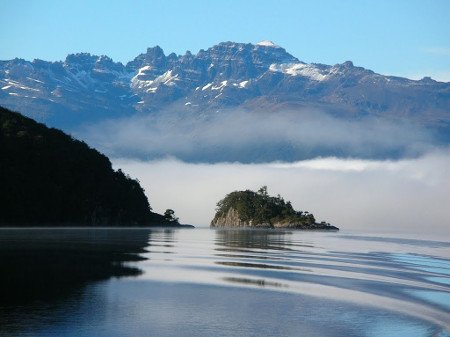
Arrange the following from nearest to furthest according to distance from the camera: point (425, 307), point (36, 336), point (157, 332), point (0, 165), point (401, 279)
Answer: point (36, 336)
point (157, 332)
point (425, 307)
point (401, 279)
point (0, 165)

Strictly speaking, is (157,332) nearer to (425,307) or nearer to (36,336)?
(36,336)

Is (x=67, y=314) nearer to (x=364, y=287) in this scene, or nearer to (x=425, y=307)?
(x=425, y=307)

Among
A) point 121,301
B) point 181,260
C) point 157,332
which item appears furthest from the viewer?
point 181,260

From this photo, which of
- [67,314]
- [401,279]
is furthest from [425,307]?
[67,314]

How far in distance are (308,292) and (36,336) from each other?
2119 centimetres

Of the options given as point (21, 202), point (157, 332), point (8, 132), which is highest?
point (8, 132)

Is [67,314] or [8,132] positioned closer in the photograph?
[67,314]

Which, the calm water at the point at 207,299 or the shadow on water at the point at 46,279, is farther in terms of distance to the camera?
the shadow on water at the point at 46,279

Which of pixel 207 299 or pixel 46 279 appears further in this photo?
pixel 46 279

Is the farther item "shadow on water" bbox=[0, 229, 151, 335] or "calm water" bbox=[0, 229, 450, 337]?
"shadow on water" bbox=[0, 229, 151, 335]

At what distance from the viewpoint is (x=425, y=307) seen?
39875 millimetres

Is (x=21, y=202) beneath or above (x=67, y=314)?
above

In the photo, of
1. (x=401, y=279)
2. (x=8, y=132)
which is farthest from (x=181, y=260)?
(x=8, y=132)

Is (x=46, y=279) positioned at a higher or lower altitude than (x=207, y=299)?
higher
